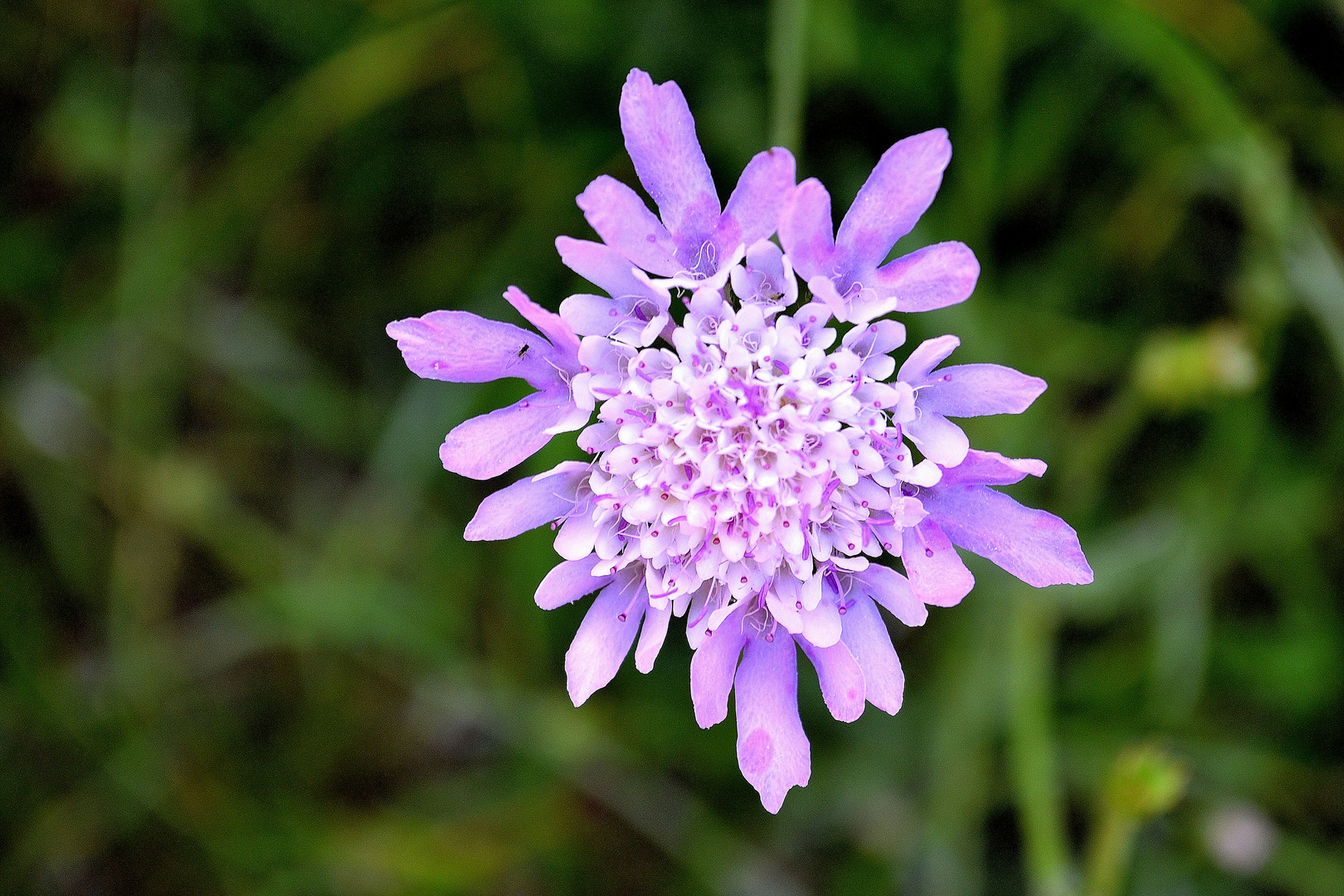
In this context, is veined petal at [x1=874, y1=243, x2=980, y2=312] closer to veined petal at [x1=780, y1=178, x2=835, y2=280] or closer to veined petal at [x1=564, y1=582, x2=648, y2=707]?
veined petal at [x1=780, y1=178, x2=835, y2=280]

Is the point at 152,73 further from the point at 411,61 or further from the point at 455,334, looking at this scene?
the point at 455,334

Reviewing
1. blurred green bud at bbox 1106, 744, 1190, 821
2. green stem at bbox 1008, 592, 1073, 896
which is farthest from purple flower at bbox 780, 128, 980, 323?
green stem at bbox 1008, 592, 1073, 896

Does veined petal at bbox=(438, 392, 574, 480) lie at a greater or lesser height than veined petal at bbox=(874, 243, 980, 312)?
lesser

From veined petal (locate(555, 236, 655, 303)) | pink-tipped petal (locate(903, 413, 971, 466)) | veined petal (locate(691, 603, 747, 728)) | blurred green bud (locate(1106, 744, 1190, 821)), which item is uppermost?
veined petal (locate(555, 236, 655, 303))

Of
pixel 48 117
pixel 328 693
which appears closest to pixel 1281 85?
pixel 328 693

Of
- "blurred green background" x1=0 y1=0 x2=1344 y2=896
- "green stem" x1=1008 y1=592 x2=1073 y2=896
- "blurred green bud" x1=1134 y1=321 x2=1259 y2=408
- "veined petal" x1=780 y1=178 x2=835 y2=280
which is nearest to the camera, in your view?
"veined petal" x1=780 y1=178 x2=835 y2=280

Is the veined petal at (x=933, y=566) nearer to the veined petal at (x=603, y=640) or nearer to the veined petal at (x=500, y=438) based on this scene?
the veined petal at (x=603, y=640)

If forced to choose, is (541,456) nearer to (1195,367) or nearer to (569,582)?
(569,582)

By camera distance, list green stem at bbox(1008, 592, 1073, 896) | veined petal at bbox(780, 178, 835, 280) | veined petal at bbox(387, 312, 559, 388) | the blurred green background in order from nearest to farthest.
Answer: veined petal at bbox(780, 178, 835, 280) → veined petal at bbox(387, 312, 559, 388) → green stem at bbox(1008, 592, 1073, 896) → the blurred green background

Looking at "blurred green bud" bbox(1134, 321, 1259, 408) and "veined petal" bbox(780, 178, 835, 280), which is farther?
"blurred green bud" bbox(1134, 321, 1259, 408)
